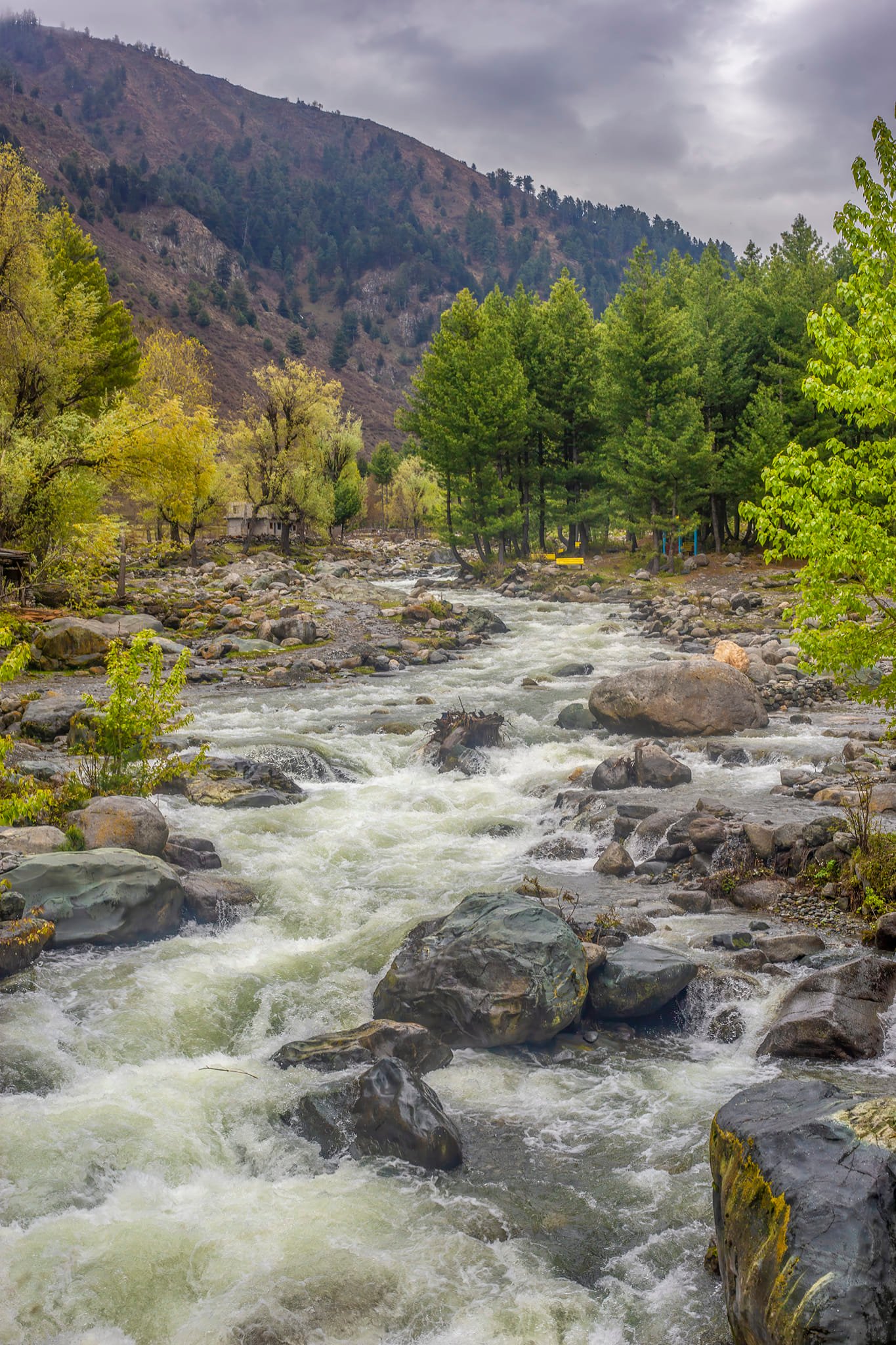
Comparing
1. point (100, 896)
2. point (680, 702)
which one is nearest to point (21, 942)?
point (100, 896)

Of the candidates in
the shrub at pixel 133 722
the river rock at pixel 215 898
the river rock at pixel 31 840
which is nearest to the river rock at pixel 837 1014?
the river rock at pixel 215 898

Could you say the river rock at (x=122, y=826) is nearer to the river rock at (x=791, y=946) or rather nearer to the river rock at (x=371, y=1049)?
the river rock at (x=371, y=1049)

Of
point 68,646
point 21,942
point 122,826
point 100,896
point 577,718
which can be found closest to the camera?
point 21,942

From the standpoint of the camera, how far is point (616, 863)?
1371 cm

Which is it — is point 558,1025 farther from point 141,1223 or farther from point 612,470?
point 612,470

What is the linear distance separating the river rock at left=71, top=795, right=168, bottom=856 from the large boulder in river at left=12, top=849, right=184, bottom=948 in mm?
904

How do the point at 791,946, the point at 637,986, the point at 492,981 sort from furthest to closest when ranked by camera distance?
the point at 791,946
the point at 637,986
the point at 492,981

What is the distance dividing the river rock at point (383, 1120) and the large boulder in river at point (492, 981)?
1309 mm

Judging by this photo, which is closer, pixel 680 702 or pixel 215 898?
pixel 215 898

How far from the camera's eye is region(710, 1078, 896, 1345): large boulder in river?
4.57 m

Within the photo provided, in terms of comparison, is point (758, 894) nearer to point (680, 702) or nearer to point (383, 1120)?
point (383, 1120)

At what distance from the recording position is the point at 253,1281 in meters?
6.13

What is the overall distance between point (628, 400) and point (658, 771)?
35167 millimetres

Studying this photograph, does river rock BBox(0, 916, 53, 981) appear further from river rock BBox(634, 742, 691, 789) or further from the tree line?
the tree line
